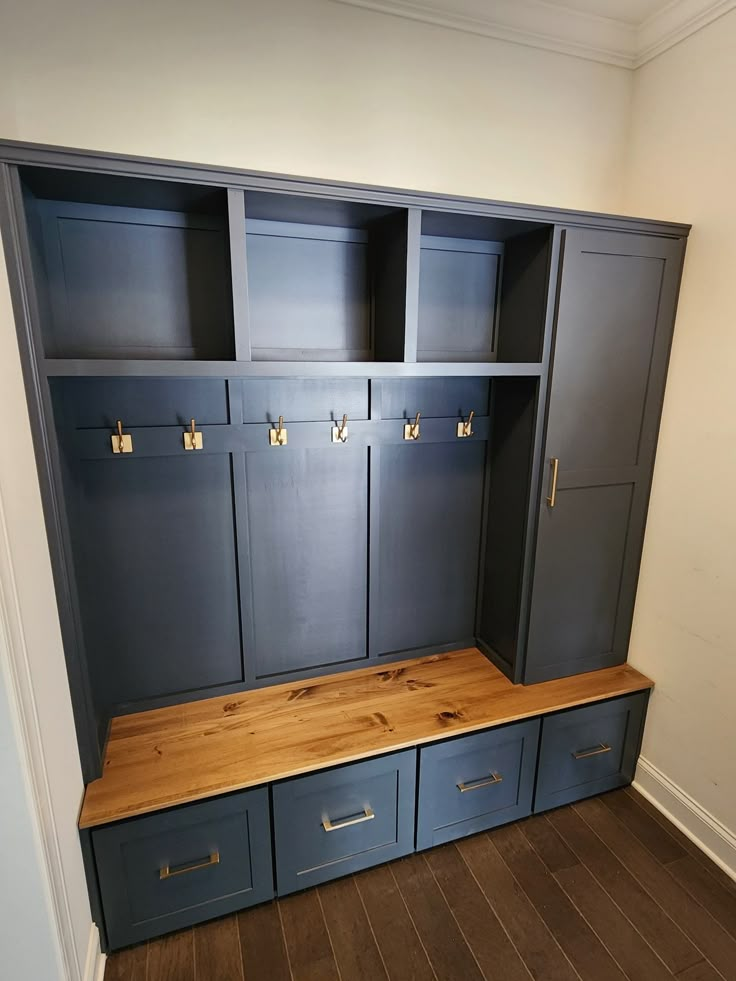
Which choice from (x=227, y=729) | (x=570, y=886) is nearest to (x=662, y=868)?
(x=570, y=886)

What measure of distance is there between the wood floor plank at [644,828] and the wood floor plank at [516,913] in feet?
1.75

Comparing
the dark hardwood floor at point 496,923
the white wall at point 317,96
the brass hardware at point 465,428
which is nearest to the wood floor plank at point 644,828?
the dark hardwood floor at point 496,923

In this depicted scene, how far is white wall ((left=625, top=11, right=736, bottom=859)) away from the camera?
1.65m

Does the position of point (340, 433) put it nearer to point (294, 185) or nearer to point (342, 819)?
point (294, 185)

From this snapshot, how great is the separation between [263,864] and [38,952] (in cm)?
62

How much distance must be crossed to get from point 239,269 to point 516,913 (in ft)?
6.75

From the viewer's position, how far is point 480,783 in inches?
70.4

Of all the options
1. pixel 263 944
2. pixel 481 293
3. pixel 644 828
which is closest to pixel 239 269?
pixel 481 293

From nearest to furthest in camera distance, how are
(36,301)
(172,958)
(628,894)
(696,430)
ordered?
(36,301), (172,958), (628,894), (696,430)

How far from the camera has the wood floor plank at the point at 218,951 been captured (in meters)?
1.42

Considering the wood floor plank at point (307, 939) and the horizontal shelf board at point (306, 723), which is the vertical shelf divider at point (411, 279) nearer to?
the horizontal shelf board at point (306, 723)

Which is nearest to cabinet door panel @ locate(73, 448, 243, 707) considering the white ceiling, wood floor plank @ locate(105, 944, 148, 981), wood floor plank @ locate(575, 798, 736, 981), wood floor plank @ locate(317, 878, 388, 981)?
wood floor plank @ locate(105, 944, 148, 981)

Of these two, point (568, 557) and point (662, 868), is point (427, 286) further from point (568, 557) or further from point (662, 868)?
point (662, 868)

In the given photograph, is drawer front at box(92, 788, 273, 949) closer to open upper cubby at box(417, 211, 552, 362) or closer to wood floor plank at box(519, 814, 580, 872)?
wood floor plank at box(519, 814, 580, 872)
